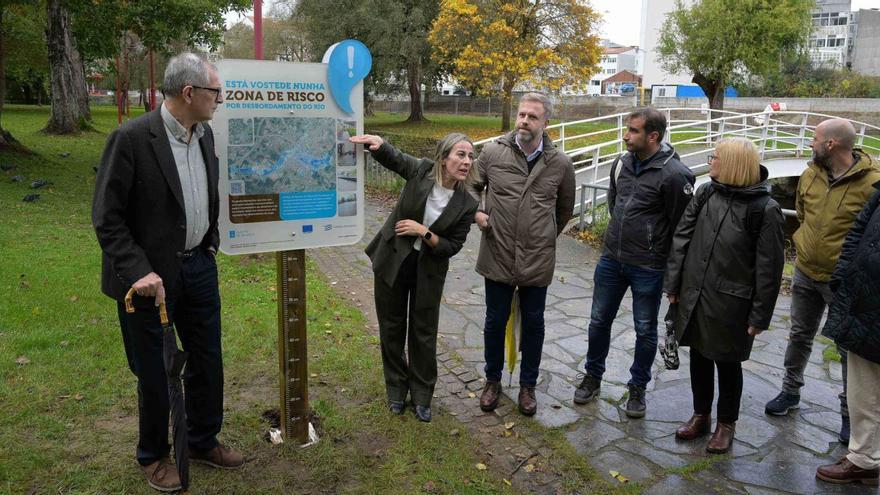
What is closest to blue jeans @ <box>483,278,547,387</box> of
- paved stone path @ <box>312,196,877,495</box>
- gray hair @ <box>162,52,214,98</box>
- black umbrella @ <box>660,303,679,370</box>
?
paved stone path @ <box>312,196,877,495</box>

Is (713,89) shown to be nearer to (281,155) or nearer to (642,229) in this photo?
(642,229)

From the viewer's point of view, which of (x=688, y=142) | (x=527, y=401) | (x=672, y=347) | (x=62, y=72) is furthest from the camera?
(x=62, y=72)

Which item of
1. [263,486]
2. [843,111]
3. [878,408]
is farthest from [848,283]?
[843,111]

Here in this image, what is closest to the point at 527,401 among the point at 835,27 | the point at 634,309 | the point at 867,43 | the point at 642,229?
the point at 634,309

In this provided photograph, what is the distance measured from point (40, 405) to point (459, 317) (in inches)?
138

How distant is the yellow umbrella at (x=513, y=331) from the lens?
4.29 metres

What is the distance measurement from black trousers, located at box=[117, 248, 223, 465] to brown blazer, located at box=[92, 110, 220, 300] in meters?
0.14

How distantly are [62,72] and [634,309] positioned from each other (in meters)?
18.3

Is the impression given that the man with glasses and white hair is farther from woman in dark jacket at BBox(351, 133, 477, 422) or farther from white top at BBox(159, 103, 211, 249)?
woman in dark jacket at BBox(351, 133, 477, 422)

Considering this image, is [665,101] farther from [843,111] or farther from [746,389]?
[746,389]

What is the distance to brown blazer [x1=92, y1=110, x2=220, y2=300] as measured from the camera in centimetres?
268

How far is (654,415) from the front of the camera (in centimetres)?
430

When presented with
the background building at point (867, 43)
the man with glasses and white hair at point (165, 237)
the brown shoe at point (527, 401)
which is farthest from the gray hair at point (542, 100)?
the background building at point (867, 43)

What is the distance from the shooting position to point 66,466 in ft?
10.7
